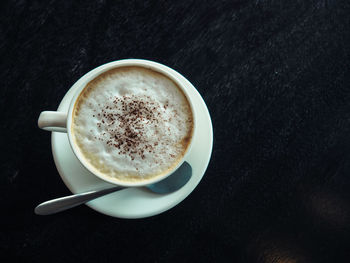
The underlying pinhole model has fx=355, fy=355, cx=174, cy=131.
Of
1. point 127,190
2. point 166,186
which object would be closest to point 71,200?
point 127,190

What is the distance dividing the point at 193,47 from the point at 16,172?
30.7 inches

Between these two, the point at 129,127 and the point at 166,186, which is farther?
the point at 166,186

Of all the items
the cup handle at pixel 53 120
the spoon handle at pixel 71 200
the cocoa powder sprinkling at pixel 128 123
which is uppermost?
the cocoa powder sprinkling at pixel 128 123

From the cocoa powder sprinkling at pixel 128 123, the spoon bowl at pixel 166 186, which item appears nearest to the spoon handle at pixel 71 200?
the spoon bowl at pixel 166 186

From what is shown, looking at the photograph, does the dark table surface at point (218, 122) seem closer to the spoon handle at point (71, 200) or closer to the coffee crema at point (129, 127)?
the spoon handle at point (71, 200)

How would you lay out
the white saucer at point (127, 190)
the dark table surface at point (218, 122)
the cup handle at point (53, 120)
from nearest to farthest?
the cup handle at point (53, 120) → the white saucer at point (127, 190) → the dark table surface at point (218, 122)

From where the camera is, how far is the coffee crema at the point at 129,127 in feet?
3.19

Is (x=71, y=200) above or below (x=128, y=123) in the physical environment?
below

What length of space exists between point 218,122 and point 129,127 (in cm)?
44

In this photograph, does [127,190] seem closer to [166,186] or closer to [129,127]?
[166,186]

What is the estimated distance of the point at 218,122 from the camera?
1.31 m

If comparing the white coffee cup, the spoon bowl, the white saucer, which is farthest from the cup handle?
the spoon bowl

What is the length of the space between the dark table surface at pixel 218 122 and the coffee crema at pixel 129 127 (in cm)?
32

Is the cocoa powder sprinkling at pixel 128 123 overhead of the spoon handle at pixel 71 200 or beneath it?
overhead
